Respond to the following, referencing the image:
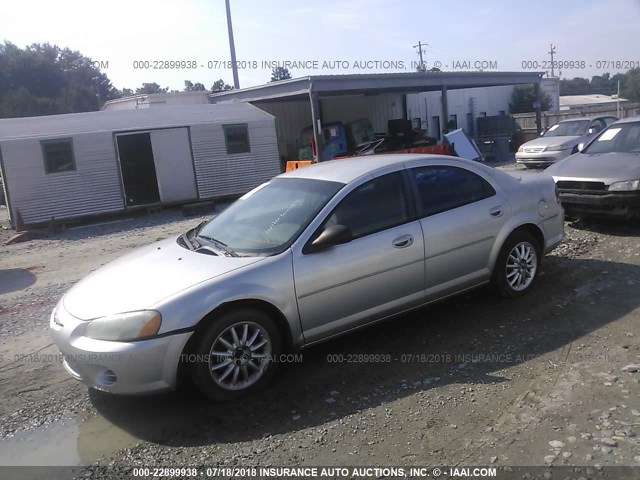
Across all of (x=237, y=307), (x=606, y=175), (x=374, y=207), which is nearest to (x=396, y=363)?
(x=374, y=207)

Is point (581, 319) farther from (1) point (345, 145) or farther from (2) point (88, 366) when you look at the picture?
(1) point (345, 145)

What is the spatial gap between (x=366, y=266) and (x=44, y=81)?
193ft

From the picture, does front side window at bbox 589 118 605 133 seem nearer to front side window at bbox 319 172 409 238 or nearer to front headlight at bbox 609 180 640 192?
front headlight at bbox 609 180 640 192

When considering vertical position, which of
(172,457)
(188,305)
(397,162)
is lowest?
(172,457)

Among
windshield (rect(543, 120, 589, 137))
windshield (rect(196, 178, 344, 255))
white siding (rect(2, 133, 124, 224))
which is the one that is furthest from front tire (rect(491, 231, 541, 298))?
windshield (rect(543, 120, 589, 137))

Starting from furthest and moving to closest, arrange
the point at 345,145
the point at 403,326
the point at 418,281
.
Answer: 1. the point at 345,145
2. the point at 403,326
3. the point at 418,281

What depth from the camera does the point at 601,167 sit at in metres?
7.74

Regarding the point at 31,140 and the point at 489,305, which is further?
the point at 31,140

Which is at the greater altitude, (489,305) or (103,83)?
A: (103,83)

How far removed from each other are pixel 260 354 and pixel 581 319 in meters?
2.89

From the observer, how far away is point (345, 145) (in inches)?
928

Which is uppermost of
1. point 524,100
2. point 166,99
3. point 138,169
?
point 166,99

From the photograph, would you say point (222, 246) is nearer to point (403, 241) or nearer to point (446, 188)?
point (403, 241)

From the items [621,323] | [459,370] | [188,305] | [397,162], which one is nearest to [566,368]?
[459,370]
